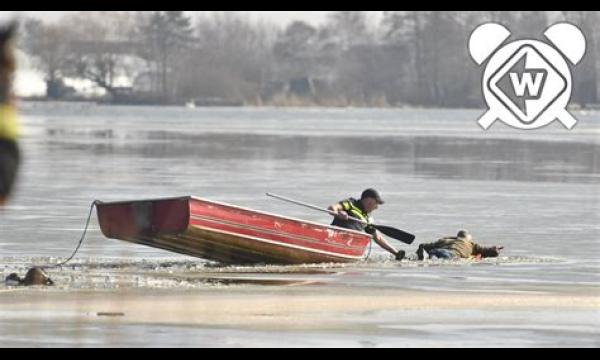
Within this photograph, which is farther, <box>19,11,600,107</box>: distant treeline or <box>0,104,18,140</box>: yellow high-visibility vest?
<box>19,11,600,107</box>: distant treeline

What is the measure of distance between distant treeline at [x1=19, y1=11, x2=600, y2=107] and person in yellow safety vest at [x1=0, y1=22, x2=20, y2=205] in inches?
4720

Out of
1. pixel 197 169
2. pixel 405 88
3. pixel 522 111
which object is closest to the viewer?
pixel 197 169

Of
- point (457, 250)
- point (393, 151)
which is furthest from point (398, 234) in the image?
point (393, 151)

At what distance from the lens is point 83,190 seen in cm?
3234

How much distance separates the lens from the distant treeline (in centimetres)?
13500

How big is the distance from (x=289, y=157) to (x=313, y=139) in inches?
606

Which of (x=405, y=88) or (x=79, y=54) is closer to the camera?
(x=79, y=54)

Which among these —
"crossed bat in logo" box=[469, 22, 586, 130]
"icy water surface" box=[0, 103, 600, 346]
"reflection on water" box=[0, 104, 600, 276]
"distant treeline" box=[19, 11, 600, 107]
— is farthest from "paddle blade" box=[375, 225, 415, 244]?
"distant treeline" box=[19, 11, 600, 107]

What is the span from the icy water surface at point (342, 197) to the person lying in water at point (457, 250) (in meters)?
0.24

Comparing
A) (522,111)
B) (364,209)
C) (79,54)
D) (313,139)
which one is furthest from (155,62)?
(364,209)

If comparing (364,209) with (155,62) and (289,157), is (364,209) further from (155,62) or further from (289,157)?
(155,62)

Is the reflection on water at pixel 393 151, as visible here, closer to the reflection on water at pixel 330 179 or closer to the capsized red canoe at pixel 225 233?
the reflection on water at pixel 330 179

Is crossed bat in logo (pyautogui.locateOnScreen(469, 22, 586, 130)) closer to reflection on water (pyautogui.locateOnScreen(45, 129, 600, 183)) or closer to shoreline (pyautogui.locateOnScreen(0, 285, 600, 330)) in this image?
reflection on water (pyautogui.locateOnScreen(45, 129, 600, 183))

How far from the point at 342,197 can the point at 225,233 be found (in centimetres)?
1306
